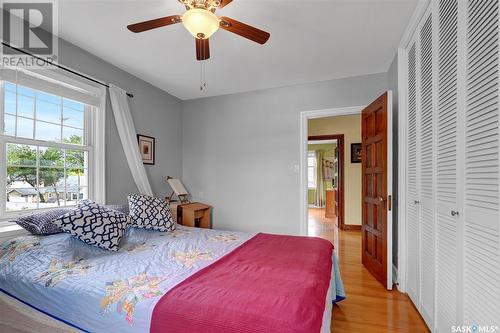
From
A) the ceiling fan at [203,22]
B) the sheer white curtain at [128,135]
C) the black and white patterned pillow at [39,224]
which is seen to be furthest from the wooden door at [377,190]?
the black and white patterned pillow at [39,224]

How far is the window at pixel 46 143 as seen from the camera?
6.72 feet

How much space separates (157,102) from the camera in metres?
3.66

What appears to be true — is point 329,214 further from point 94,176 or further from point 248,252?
point 94,176

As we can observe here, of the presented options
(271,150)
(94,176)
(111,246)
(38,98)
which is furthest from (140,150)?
(271,150)

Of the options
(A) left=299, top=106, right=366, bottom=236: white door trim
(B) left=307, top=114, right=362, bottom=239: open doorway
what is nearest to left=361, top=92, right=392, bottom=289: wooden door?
(A) left=299, top=106, right=366, bottom=236: white door trim

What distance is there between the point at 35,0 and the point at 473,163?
3.22 meters

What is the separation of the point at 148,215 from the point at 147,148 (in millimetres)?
1230

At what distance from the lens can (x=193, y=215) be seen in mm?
3344

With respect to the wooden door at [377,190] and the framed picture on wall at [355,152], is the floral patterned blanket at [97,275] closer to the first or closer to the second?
the wooden door at [377,190]

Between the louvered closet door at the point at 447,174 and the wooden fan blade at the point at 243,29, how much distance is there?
3.78ft

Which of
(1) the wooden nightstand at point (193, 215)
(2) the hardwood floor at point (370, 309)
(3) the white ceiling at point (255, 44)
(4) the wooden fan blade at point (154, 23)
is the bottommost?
(2) the hardwood floor at point (370, 309)

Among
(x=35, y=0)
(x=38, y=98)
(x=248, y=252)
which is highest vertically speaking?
(x=35, y=0)

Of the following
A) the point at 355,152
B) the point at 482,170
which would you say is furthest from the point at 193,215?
the point at 355,152

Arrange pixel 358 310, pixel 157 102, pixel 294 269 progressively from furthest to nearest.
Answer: pixel 157 102 → pixel 358 310 → pixel 294 269
